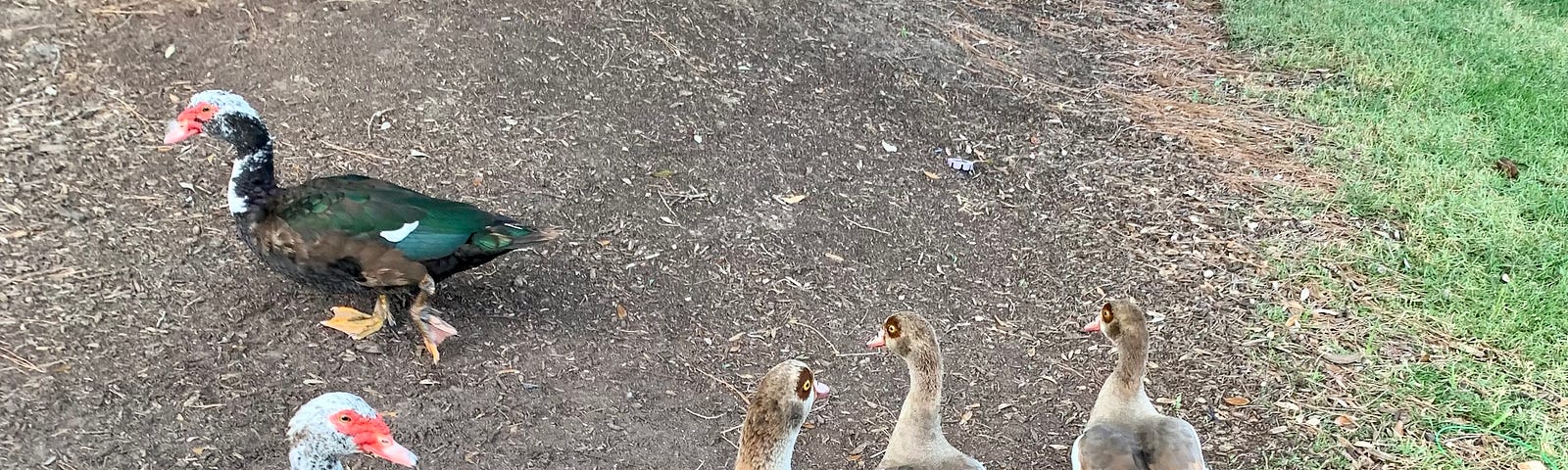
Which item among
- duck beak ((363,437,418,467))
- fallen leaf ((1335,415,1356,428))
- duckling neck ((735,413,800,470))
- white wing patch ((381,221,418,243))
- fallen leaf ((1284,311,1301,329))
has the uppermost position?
duck beak ((363,437,418,467))

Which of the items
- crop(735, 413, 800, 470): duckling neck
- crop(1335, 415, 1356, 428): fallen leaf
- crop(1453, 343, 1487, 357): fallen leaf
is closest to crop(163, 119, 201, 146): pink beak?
crop(735, 413, 800, 470): duckling neck

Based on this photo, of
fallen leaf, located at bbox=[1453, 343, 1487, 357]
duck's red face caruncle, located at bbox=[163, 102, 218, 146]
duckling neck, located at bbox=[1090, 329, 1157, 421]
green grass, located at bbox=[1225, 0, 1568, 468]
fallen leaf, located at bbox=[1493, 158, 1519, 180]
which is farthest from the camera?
fallen leaf, located at bbox=[1493, 158, 1519, 180]

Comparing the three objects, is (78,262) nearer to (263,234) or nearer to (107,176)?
(107,176)

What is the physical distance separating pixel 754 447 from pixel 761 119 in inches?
126

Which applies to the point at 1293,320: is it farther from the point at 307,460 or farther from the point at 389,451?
the point at 307,460

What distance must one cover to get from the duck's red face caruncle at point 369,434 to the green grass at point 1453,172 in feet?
13.3

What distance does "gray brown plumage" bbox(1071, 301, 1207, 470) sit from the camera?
12.8ft

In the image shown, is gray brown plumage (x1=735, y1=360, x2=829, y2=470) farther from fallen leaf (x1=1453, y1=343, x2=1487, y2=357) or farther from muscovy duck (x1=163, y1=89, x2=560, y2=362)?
fallen leaf (x1=1453, y1=343, x2=1487, y2=357)

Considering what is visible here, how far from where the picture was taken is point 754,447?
3.36 m

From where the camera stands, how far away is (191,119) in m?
4.11

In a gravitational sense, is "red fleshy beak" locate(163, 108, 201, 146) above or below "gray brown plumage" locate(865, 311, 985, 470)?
above

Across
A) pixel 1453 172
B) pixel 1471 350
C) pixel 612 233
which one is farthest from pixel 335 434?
pixel 1453 172

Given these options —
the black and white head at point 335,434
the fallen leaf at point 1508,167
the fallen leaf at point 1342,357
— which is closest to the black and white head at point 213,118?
the black and white head at point 335,434

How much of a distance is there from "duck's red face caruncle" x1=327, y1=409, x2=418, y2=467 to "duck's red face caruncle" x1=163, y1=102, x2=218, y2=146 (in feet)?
5.69
